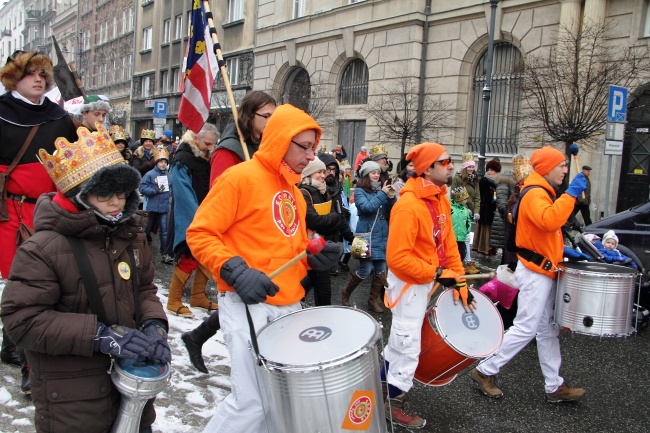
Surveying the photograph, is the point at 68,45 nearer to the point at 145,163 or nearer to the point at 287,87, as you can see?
the point at 287,87

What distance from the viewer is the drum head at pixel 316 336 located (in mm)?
2330

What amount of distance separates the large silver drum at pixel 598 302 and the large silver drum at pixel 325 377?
2.23m

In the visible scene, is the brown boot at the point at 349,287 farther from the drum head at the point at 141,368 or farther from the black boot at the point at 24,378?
the drum head at the point at 141,368

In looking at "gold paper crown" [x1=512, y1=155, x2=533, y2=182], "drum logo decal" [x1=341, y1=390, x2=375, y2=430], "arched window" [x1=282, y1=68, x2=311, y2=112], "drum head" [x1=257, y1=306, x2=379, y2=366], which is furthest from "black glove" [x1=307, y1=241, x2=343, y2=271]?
"arched window" [x1=282, y1=68, x2=311, y2=112]

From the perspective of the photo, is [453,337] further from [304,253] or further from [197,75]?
[197,75]

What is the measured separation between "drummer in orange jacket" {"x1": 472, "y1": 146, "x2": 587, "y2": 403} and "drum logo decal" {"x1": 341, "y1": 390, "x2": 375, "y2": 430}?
2.24 meters

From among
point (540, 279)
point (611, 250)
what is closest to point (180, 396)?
point (540, 279)

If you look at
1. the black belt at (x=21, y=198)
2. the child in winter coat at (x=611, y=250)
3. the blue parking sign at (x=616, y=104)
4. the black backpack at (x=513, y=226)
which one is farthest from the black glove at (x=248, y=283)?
the blue parking sign at (x=616, y=104)

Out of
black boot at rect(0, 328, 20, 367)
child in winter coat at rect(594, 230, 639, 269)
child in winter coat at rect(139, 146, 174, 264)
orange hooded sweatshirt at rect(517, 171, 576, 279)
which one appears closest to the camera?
orange hooded sweatshirt at rect(517, 171, 576, 279)

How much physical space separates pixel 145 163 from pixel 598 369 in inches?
321

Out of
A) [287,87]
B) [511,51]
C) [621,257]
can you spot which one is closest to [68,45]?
[287,87]

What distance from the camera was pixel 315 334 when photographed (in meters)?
2.49

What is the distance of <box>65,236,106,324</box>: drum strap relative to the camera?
227 cm

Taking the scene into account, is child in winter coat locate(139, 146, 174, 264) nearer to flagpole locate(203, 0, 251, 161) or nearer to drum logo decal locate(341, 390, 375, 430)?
flagpole locate(203, 0, 251, 161)
